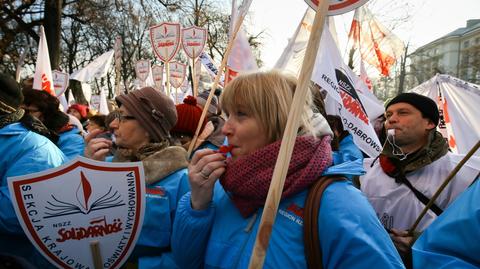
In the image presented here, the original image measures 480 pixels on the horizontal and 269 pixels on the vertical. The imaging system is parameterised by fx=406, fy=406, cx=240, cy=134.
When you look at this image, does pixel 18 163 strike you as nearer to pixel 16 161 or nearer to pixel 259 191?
pixel 16 161

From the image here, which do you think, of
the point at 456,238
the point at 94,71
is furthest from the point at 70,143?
the point at 94,71

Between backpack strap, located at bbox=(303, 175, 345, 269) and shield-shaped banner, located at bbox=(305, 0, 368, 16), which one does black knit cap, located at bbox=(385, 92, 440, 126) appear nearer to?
shield-shaped banner, located at bbox=(305, 0, 368, 16)

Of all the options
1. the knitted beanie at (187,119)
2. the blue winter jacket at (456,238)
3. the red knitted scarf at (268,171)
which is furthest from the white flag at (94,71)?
the blue winter jacket at (456,238)

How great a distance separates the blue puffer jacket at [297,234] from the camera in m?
1.30

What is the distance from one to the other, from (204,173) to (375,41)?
16.4ft

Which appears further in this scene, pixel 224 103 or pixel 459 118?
pixel 459 118

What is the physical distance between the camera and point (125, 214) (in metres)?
1.76

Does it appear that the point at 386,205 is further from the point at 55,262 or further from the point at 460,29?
the point at 460,29

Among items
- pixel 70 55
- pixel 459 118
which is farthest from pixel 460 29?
pixel 459 118

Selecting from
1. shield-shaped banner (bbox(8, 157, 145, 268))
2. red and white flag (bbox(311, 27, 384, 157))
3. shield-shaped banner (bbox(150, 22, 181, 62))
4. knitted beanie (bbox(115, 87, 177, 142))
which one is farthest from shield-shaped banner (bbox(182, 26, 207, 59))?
shield-shaped banner (bbox(8, 157, 145, 268))

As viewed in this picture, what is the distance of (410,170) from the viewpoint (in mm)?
2785

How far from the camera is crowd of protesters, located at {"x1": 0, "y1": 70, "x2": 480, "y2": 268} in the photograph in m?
1.31

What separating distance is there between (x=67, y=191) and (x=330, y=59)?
2.28 m

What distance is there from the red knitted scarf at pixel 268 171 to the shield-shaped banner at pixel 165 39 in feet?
16.3
